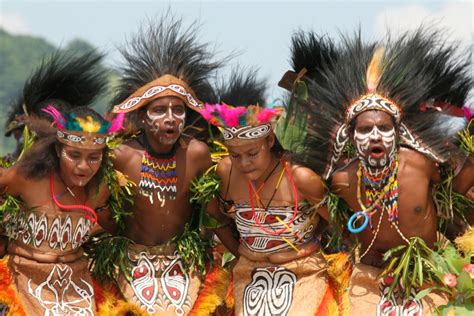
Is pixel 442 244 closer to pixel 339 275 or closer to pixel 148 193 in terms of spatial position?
pixel 339 275

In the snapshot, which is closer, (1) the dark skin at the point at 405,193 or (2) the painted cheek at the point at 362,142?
(2) the painted cheek at the point at 362,142

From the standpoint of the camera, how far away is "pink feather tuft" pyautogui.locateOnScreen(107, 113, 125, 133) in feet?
19.1

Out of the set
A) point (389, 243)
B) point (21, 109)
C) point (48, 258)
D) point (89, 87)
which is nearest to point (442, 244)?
point (389, 243)

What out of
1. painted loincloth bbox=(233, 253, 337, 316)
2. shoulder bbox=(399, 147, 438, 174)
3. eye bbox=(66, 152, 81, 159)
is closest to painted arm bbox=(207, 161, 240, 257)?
painted loincloth bbox=(233, 253, 337, 316)

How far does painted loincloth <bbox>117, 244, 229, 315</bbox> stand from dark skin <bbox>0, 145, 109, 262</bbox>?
16.6 inches

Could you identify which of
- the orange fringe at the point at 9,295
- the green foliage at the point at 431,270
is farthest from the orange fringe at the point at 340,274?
the orange fringe at the point at 9,295

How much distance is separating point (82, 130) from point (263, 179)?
107cm

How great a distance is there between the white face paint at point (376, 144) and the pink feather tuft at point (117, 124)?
140cm

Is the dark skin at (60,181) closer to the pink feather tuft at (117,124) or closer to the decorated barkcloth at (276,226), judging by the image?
the pink feather tuft at (117,124)

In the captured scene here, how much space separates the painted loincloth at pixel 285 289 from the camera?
5723 mm

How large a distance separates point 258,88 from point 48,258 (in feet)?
6.79

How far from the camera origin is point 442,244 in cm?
568

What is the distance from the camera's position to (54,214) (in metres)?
5.73

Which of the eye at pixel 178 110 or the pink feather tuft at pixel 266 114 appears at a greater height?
the pink feather tuft at pixel 266 114
